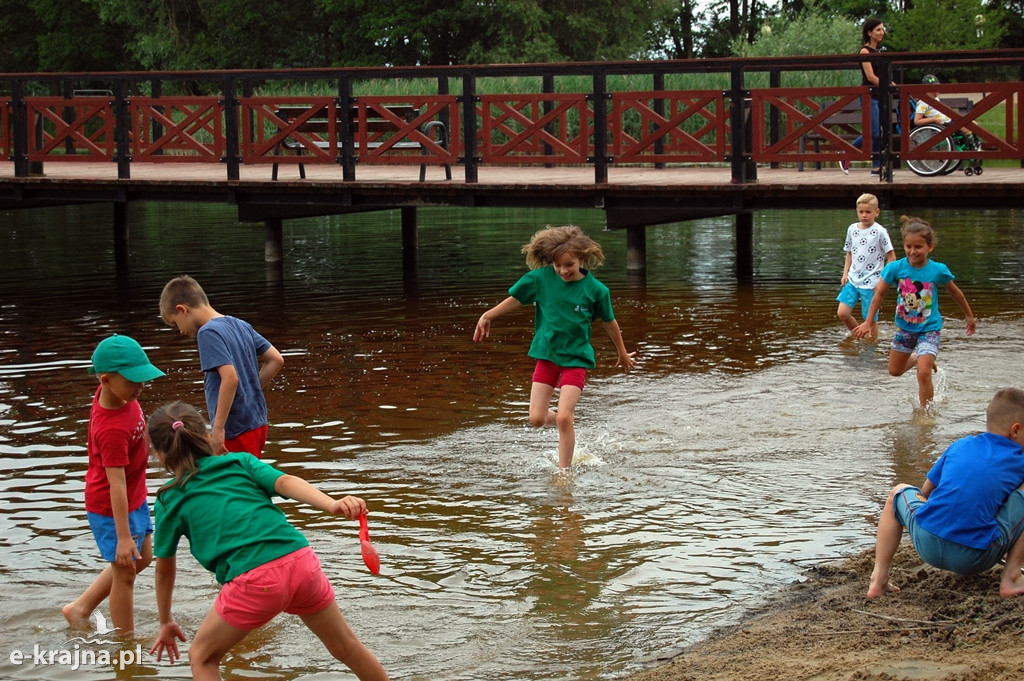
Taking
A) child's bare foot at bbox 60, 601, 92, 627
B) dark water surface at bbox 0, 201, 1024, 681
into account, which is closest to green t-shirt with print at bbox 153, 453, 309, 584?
dark water surface at bbox 0, 201, 1024, 681

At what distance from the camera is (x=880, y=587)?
17.8ft

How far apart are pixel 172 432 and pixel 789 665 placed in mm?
2300

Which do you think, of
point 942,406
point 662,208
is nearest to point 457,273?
point 662,208

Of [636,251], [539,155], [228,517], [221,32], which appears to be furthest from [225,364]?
[221,32]

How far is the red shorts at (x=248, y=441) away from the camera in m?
6.04

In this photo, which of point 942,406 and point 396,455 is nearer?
point 396,455

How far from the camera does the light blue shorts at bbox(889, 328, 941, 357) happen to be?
907cm

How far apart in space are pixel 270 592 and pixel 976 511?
279 centimetres

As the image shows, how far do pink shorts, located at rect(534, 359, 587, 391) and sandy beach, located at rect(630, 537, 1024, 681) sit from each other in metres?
2.37

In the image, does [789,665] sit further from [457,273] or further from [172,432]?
[457,273]

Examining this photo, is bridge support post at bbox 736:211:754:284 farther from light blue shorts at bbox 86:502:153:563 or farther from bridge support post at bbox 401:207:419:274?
light blue shorts at bbox 86:502:153:563

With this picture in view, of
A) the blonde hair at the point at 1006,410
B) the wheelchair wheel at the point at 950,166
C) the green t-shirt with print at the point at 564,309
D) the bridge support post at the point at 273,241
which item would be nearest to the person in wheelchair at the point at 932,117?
the wheelchair wheel at the point at 950,166

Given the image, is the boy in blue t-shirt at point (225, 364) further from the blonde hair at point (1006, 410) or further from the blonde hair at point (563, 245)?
the blonde hair at point (1006, 410)

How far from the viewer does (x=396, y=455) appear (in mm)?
8578
